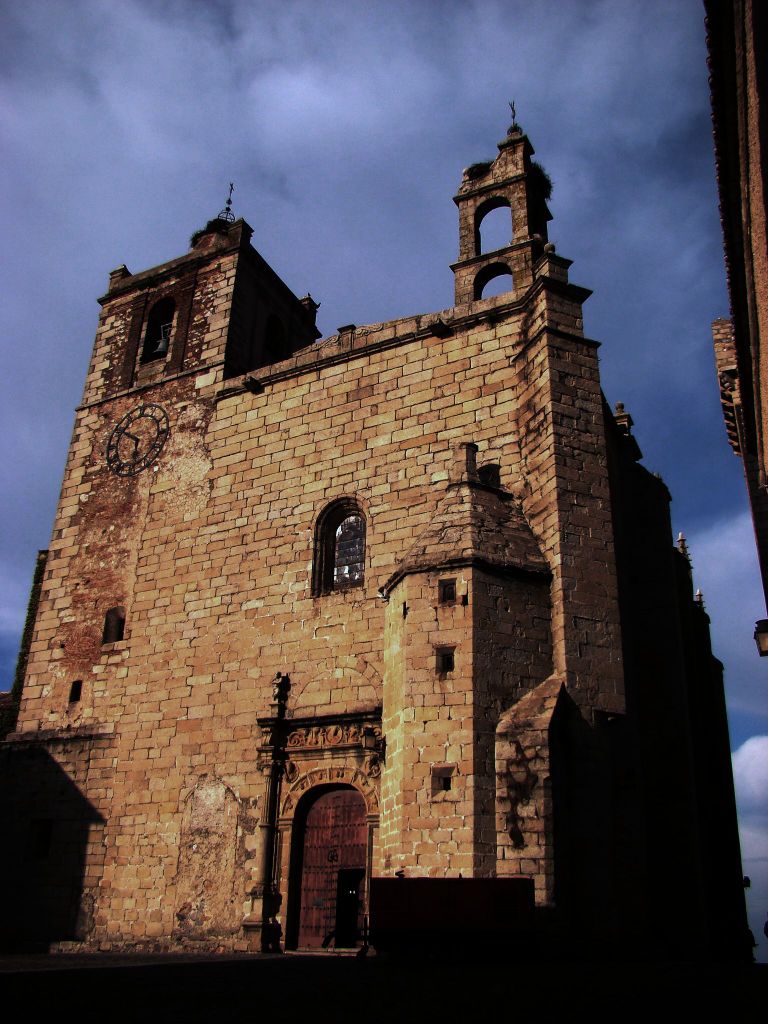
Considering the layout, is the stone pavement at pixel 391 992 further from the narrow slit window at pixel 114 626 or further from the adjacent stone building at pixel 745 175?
the narrow slit window at pixel 114 626

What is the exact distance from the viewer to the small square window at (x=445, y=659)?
10945mm

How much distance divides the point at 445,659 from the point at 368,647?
2365mm

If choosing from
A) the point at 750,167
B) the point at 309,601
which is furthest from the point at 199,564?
the point at 750,167

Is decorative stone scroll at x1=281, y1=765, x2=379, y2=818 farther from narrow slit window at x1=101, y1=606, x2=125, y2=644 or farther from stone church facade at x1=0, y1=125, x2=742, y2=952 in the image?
narrow slit window at x1=101, y1=606, x2=125, y2=644

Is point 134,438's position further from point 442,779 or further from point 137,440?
point 442,779

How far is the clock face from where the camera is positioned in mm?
17547

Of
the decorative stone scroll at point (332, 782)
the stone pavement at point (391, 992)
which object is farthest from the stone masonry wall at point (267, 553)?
the stone pavement at point (391, 992)

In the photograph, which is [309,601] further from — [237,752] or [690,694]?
[690,694]

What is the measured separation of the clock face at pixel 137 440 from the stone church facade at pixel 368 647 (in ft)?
0.22

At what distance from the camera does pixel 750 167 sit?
847 cm

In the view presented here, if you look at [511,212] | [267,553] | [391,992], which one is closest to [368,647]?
[267,553]

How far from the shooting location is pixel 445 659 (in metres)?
11.0

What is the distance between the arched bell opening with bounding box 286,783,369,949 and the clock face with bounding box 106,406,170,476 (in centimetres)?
794

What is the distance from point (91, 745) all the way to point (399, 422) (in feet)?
25.3
